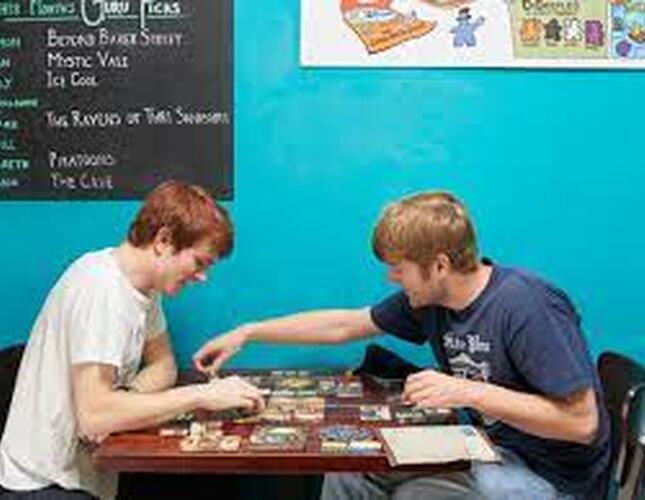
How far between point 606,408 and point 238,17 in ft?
4.45

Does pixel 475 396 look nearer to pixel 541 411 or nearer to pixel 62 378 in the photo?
pixel 541 411

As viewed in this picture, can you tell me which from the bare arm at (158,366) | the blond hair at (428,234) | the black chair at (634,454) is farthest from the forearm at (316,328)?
the black chair at (634,454)

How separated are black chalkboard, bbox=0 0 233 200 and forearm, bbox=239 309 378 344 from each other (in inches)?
16.2

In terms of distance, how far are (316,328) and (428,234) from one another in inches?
21.3

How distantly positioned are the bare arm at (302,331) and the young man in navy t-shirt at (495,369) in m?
0.26

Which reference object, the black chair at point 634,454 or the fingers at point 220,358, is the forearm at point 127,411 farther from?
the black chair at point 634,454

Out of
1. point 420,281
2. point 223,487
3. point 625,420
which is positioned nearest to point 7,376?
point 223,487

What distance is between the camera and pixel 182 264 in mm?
1902

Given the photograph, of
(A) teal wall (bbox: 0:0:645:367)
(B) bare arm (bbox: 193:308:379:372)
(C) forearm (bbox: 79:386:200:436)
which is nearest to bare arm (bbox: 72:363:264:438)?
(C) forearm (bbox: 79:386:200:436)

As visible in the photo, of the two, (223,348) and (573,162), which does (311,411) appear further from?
(573,162)

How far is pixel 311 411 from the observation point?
1.93m

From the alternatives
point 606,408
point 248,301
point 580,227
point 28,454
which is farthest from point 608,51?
point 28,454

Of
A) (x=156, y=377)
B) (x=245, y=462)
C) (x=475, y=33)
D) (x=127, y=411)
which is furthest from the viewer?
(x=475, y=33)

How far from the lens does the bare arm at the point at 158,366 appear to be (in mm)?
2113
